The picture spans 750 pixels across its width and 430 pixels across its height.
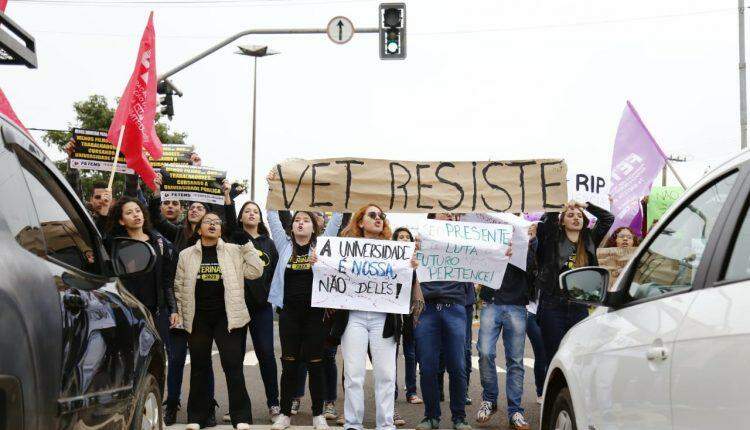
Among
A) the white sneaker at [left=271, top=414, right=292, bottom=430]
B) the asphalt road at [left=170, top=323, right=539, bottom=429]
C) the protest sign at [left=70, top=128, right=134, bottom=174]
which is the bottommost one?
the asphalt road at [left=170, top=323, right=539, bottom=429]

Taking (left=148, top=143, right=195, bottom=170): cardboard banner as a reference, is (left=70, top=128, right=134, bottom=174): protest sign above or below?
below

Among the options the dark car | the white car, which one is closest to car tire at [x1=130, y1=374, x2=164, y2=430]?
the dark car

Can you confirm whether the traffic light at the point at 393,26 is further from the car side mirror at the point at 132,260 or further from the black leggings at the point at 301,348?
the car side mirror at the point at 132,260

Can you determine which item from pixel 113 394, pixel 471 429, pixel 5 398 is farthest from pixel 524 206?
pixel 5 398

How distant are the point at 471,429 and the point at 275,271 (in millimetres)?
2327

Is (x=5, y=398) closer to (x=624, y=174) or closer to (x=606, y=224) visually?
(x=606, y=224)

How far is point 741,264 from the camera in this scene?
294 cm

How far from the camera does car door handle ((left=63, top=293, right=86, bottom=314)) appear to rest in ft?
10.3

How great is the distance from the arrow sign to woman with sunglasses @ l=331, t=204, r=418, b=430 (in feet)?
27.4

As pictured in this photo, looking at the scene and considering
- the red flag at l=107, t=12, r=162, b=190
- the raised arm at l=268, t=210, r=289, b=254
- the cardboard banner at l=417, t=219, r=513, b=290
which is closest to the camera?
the cardboard banner at l=417, t=219, r=513, b=290

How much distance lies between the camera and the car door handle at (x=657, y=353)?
127 inches

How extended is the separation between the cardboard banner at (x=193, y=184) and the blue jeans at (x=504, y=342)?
10.6 ft

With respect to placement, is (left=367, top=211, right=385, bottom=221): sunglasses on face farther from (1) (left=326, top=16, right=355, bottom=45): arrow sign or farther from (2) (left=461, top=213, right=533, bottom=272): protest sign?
(1) (left=326, top=16, right=355, bottom=45): arrow sign

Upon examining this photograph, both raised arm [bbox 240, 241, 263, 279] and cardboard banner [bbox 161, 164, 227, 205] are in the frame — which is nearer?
raised arm [bbox 240, 241, 263, 279]
